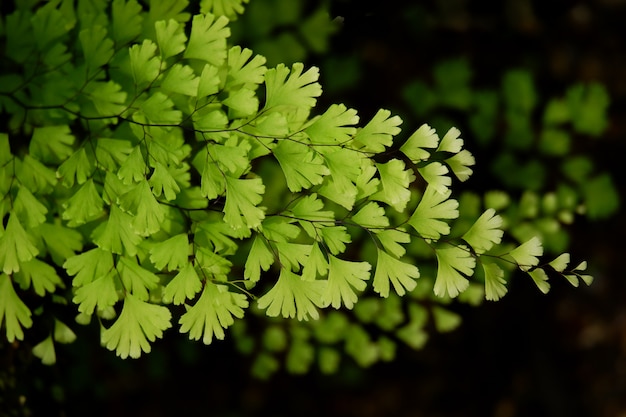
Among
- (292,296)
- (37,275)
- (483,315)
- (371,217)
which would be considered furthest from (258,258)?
(483,315)

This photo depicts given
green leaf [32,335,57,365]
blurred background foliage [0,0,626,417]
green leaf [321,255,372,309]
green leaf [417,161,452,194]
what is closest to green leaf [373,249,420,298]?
green leaf [321,255,372,309]

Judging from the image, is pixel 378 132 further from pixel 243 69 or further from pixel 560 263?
pixel 560 263

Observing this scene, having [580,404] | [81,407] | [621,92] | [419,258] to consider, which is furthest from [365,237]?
[621,92]

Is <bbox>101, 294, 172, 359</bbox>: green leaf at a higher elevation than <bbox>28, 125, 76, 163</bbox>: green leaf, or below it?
below

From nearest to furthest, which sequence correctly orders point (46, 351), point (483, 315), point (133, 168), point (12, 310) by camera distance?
point (133, 168) → point (12, 310) → point (46, 351) → point (483, 315)

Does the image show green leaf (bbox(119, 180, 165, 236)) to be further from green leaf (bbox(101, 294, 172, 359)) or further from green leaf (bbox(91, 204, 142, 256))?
green leaf (bbox(101, 294, 172, 359))

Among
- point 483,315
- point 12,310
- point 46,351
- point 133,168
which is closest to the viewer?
point 133,168
